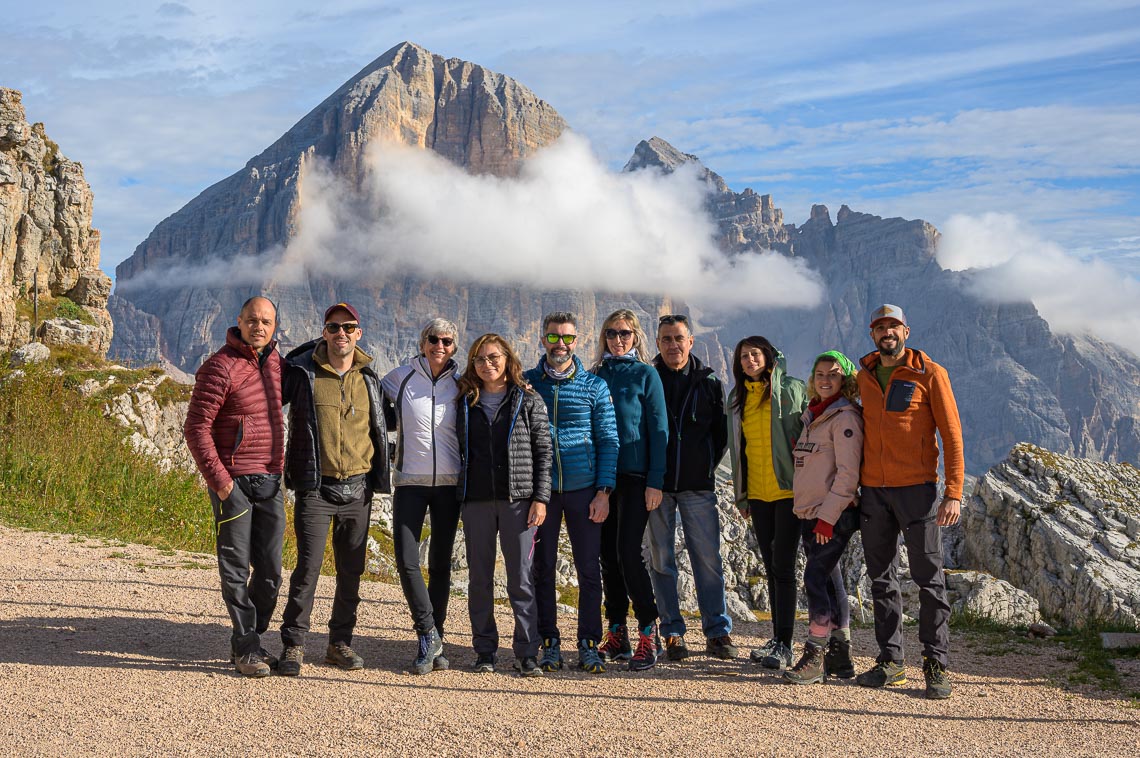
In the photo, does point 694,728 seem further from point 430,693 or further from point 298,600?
point 298,600

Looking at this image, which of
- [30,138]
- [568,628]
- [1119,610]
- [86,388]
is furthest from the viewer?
[30,138]

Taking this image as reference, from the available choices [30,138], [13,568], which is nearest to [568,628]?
[13,568]

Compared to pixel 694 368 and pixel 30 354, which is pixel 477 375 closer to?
pixel 694 368

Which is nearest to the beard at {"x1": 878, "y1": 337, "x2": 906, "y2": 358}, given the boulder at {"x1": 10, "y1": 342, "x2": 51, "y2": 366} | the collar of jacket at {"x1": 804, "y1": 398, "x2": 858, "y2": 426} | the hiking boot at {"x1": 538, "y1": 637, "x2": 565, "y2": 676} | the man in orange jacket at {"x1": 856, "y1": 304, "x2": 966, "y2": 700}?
the man in orange jacket at {"x1": 856, "y1": 304, "x2": 966, "y2": 700}

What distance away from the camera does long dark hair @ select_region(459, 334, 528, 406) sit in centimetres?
677

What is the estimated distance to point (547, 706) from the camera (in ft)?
19.4

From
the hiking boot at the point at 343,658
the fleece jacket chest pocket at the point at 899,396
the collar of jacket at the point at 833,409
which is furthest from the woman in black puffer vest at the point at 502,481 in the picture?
the fleece jacket chest pocket at the point at 899,396

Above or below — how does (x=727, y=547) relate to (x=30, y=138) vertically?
below

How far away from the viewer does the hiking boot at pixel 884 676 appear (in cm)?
661

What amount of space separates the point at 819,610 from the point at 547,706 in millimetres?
2179

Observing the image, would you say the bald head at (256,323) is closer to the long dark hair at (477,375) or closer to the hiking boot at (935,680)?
the long dark hair at (477,375)

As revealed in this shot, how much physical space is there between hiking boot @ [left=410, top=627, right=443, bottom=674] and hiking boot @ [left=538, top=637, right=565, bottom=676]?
2.54 feet

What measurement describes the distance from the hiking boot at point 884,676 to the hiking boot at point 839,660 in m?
0.12

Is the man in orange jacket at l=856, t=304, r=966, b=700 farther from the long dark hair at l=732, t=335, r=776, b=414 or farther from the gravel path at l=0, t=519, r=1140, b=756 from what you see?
the long dark hair at l=732, t=335, r=776, b=414
